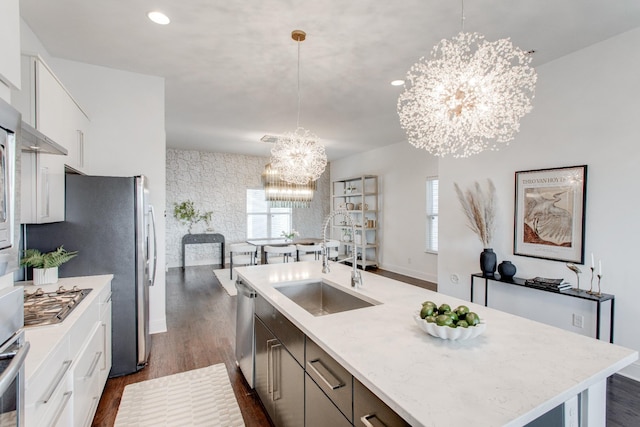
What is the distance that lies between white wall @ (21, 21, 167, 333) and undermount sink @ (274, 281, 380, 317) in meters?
2.00

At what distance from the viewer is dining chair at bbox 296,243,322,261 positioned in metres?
6.06

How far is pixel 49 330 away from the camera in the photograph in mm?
1542

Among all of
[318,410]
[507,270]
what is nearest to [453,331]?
[318,410]

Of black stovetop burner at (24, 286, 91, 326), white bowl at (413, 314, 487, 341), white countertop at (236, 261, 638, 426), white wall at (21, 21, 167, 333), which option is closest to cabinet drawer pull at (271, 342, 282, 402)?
white countertop at (236, 261, 638, 426)

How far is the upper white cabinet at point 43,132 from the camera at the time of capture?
189 centimetres

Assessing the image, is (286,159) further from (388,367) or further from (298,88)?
(388,367)

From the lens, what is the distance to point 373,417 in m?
1.05

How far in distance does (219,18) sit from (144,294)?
7.89 feet

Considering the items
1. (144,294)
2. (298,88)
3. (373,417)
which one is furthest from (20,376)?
(298,88)

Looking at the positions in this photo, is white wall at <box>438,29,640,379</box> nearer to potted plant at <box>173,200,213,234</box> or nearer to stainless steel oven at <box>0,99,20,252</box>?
stainless steel oven at <box>0,99,20,252</box>

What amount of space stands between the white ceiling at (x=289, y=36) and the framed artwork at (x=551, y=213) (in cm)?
114

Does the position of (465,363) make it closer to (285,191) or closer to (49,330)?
(49,330)

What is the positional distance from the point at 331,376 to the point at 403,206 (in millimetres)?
5778

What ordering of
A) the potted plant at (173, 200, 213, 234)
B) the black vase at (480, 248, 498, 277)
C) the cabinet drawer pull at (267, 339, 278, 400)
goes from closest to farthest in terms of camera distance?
the cabinet drawer pull at (267, 339, 278, 400), the black vase at (480, 248, 498, 277), the potted plant at (173, 200, 213, 234)
